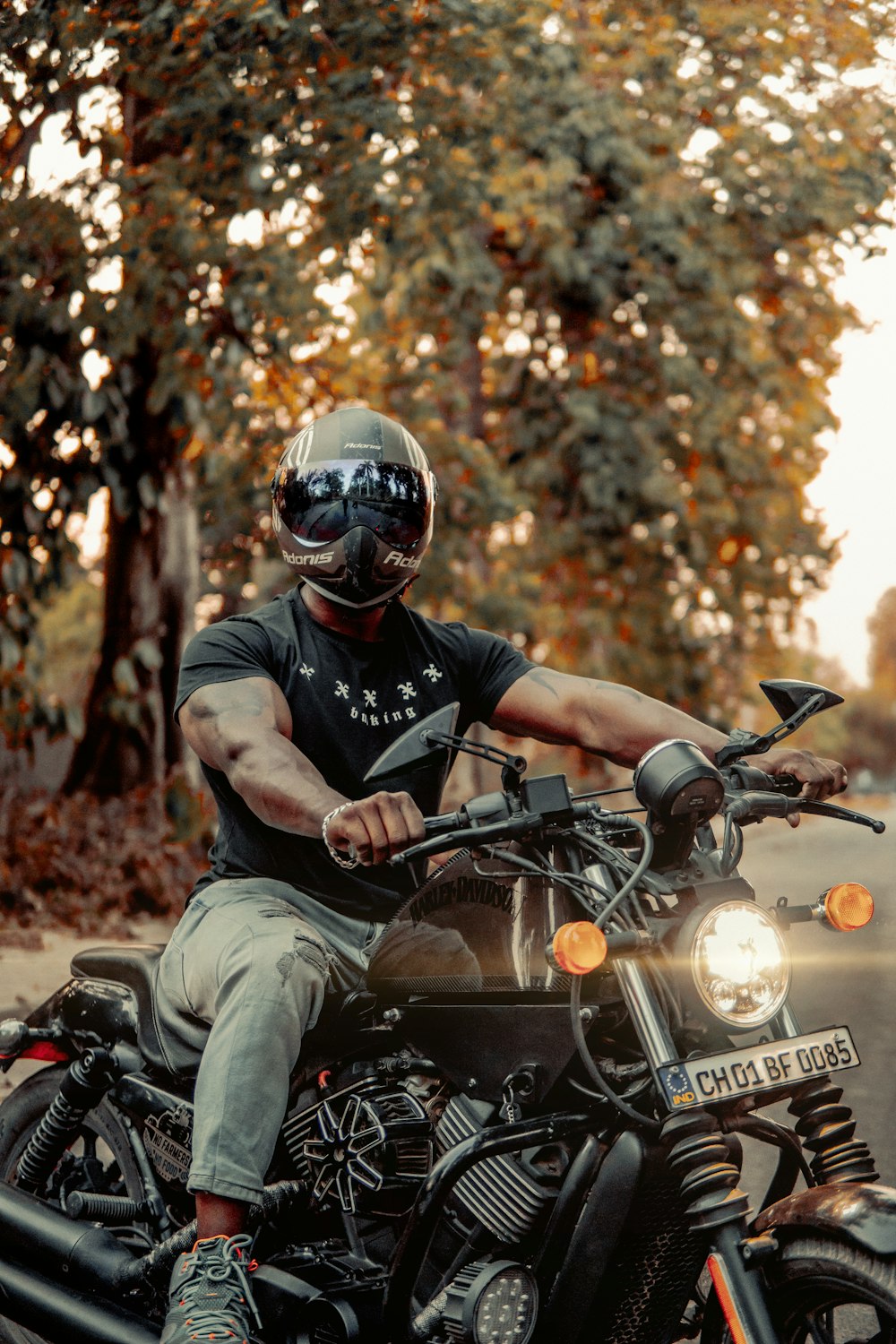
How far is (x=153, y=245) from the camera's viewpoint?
9.79 m

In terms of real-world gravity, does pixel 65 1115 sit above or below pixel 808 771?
below

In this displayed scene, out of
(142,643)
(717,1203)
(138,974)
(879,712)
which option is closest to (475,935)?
(717,1203)

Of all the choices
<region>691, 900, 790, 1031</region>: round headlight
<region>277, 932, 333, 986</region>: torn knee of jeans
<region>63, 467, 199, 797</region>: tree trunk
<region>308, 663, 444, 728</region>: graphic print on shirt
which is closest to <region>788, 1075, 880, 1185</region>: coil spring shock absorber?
<region>691, 900, 790, 1031</region>: round headlight

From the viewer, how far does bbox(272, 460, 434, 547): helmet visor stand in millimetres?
3400

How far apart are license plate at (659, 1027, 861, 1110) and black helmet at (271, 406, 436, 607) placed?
1.46 metres

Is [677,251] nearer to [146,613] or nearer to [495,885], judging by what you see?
[146,613]

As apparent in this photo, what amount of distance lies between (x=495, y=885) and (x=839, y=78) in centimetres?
1329

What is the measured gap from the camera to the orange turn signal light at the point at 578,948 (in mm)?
2361

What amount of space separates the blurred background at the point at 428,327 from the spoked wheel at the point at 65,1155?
5.45m

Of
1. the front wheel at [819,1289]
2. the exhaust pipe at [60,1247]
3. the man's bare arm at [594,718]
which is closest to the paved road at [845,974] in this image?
the front wheel at [819,1289]

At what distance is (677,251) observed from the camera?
16.2 meters

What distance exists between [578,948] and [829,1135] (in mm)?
544

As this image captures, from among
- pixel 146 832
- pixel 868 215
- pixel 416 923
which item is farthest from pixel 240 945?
pixel 868 215

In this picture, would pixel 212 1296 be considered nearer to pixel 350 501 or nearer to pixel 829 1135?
pixel 829 1135
